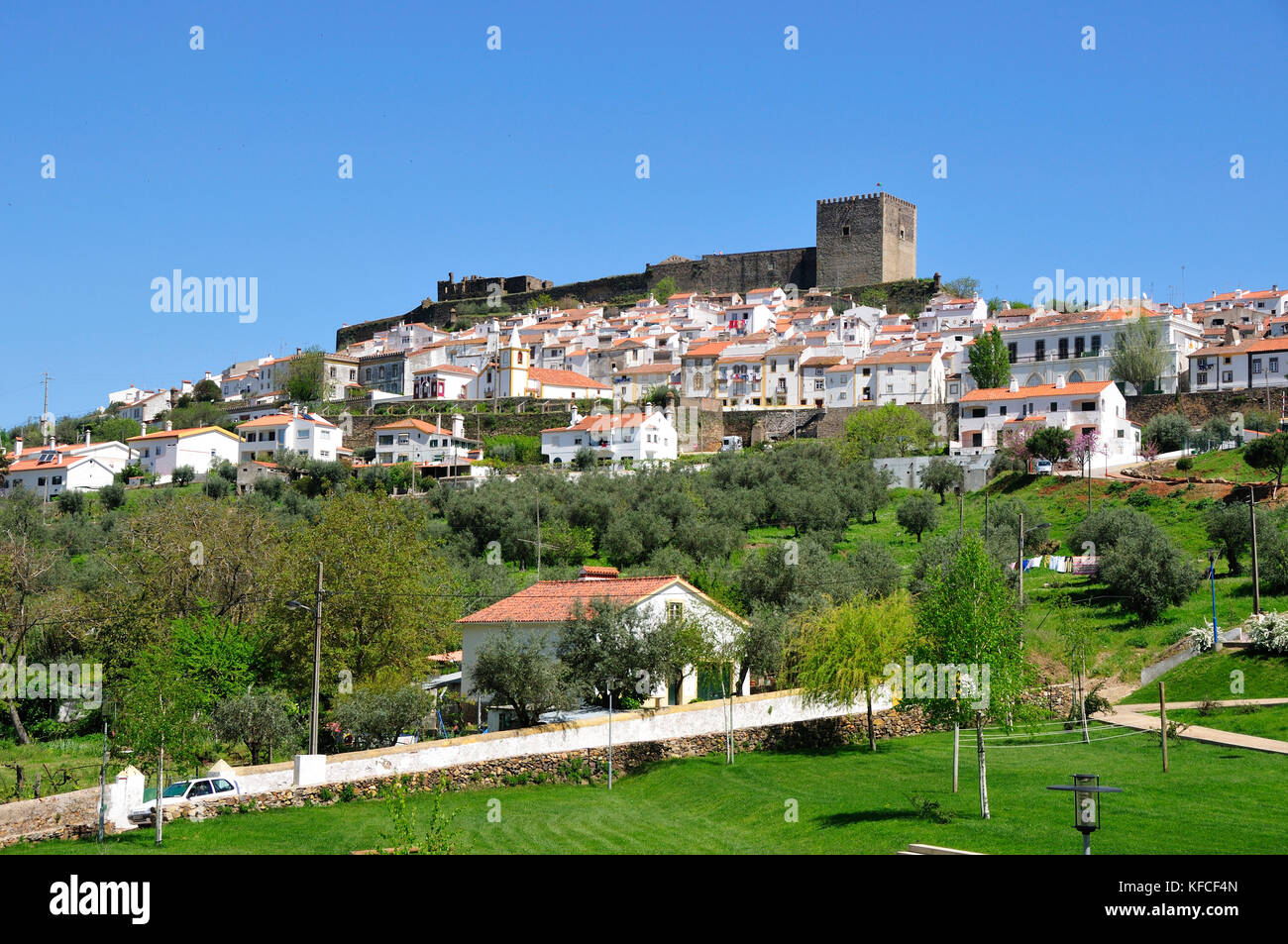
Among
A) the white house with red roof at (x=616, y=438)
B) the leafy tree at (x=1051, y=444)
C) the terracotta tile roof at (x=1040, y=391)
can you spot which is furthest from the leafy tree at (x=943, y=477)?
the white house with red roof at (x=616, y=438)

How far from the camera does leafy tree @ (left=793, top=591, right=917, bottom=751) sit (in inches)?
1097

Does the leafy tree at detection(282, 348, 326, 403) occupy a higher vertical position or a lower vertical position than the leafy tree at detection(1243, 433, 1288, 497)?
higher

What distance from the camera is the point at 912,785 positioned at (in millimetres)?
23625

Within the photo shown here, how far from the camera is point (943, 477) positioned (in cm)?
6606

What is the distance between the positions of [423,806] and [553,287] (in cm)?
13619

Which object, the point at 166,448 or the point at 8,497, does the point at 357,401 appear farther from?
the point at 8,497

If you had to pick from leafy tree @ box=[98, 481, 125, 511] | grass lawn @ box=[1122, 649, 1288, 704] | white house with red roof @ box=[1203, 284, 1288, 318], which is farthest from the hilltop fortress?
grass lawn @ box=[1122, 649, 1288, 704]

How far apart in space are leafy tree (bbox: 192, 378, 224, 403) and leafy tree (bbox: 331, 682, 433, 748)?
109097 mm

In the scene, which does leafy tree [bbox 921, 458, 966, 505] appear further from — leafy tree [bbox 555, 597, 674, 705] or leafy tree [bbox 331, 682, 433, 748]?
leafy tree [bbox 331, 682, 433, 748]

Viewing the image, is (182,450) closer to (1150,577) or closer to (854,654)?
(1150,577)

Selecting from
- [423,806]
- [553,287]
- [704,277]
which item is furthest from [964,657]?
[553,287]

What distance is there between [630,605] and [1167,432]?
50386 mm

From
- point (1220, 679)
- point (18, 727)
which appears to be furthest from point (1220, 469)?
point (18, 727)

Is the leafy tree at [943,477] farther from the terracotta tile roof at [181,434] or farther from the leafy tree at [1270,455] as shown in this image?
the terracotta tile roof at [181,434]
